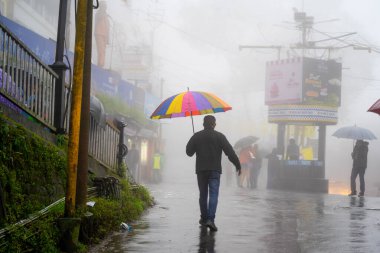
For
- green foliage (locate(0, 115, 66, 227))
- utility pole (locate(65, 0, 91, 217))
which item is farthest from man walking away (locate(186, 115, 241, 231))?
utility pole (locate(65, 0, 91, 217))

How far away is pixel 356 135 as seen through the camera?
811 inches

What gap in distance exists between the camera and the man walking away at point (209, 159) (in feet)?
29.7

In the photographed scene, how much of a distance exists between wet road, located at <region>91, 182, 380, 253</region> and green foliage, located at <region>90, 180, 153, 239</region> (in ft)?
0.64

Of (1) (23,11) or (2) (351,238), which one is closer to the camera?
(2) (351,238)

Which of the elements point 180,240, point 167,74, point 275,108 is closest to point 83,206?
point 180,240

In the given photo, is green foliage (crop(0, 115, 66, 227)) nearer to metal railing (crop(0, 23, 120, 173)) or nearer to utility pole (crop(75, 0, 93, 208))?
utility pole (crop(75, 0, 93, 208))

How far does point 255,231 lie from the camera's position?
8.83 metres

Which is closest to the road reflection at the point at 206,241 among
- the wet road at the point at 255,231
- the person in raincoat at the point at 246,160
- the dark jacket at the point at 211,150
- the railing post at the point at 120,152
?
the wet road at the point at 255,231

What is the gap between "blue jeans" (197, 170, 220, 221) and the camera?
895 cm

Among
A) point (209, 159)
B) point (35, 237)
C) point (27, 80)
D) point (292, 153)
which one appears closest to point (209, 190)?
point (209, 159)

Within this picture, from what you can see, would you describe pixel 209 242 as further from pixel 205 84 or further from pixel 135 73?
pixel 205 84

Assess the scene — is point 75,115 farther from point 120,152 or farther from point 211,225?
point 120,152

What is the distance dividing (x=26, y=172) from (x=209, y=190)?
327 cm

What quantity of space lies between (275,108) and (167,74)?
3899cm
